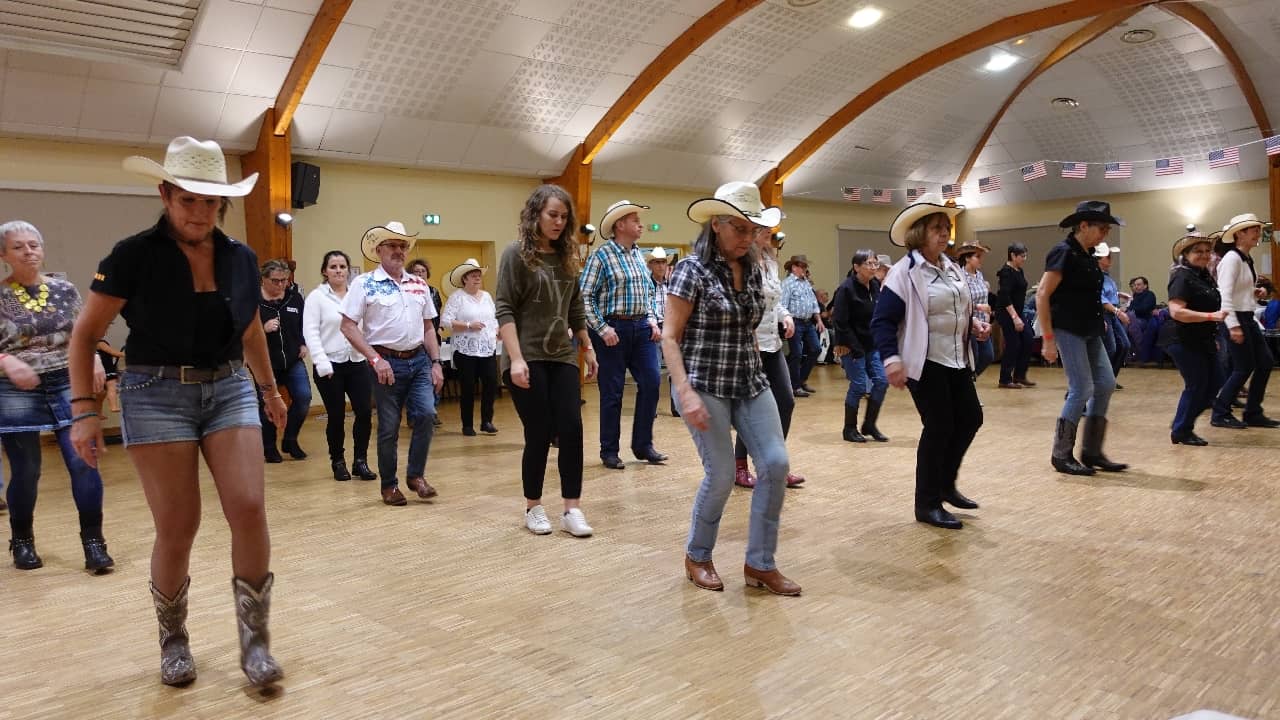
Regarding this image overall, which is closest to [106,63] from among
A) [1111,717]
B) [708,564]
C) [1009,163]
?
[708,564]

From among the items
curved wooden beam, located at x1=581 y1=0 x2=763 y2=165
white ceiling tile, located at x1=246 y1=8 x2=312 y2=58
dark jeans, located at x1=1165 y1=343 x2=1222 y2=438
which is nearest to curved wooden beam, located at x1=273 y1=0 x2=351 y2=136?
white ceiling tile, located at x1=246 y1=8 x2=312 y2=58

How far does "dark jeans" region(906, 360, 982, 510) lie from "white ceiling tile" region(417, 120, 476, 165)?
7584mm

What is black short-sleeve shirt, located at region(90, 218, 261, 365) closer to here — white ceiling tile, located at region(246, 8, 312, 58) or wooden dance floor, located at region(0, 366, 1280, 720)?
wooden dance floor, located at region(0, 366, 1280, 720)

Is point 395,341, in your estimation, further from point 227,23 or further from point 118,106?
point 118,106

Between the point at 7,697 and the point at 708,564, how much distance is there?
2.18 m

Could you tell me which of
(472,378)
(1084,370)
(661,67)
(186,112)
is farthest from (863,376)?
(186,112)

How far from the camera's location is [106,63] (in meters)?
7.97

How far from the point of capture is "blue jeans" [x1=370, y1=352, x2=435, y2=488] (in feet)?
16.4

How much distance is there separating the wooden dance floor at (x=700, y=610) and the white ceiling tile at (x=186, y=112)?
14.7 feet

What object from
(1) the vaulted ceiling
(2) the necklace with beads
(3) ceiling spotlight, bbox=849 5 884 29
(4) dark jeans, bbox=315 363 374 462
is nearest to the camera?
(2) the necklace with beads

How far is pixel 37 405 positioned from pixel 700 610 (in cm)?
290

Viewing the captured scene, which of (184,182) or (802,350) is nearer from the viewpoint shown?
(184,182)

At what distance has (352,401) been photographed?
5953 mm

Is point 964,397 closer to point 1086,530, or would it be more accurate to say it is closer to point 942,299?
point 942,299
